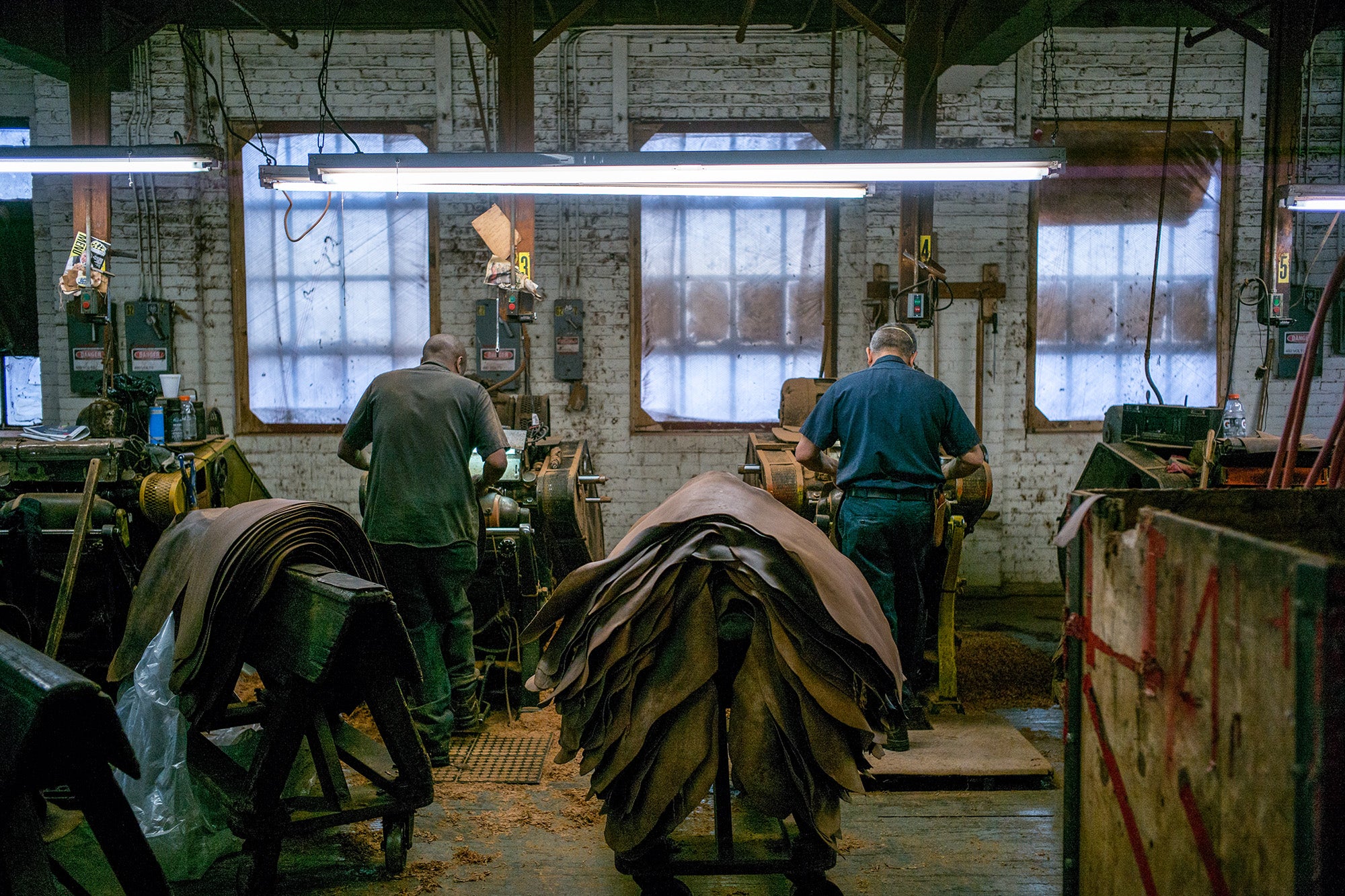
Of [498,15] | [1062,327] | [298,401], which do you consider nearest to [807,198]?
[1062,327]

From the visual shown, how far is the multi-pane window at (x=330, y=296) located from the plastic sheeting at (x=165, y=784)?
12.8 ft

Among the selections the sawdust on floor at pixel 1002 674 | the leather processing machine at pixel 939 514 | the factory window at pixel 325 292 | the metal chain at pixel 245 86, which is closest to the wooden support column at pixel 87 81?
the metal chain at pixel 245 86

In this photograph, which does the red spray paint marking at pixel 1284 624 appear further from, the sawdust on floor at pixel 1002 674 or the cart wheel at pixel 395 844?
the sawdust on floor at pixel 1002 674

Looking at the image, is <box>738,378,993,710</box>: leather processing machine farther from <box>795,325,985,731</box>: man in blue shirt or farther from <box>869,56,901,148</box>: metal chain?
<box>869,56,901,148</box>: metal chain

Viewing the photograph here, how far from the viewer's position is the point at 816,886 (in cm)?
249

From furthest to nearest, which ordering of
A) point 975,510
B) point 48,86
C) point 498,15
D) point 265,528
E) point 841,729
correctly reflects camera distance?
point 48,86 < point 498,15 < point 975,510 < point 265,528 < point 841,729

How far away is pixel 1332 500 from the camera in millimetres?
1871

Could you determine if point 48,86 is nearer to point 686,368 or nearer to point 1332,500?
point 686,368

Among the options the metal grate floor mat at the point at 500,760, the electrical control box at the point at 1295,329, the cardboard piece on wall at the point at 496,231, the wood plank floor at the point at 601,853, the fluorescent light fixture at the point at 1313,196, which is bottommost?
the metal grate floor mat at the point at 500,760

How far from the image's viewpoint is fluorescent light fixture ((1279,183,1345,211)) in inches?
187

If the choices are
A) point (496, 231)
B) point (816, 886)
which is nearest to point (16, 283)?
point (496, 231)

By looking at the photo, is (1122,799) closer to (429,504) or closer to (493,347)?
(429,504)

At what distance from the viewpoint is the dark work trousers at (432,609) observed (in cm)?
382

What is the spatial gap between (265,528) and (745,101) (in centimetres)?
518
